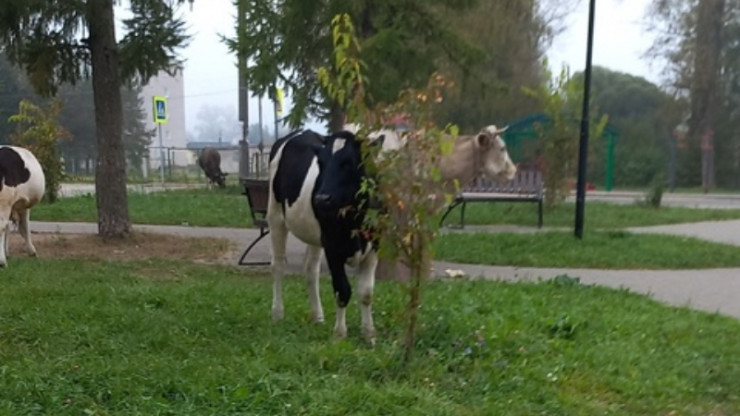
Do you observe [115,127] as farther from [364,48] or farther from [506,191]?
[506,191]

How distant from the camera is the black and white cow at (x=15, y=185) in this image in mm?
9008

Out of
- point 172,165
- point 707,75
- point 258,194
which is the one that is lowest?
point 172,165

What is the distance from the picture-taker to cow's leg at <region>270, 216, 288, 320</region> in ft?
20.8

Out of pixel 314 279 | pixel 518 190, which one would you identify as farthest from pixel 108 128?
pixel 518 190

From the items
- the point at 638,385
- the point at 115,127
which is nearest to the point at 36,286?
the point at 115,127

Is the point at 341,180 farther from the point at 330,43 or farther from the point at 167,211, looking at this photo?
the point at 167,211

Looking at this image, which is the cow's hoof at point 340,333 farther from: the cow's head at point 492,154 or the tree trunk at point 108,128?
the tree trunk at point 108,128

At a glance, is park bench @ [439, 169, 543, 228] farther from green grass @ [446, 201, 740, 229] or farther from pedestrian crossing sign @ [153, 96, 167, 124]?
pedestrian crossing sign @ [153, 96, 167, 124]

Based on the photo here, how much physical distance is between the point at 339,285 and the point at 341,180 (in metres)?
0.79

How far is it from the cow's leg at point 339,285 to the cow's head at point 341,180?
0.35 meters

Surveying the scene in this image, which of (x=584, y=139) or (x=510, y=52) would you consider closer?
(x=584, y=139)

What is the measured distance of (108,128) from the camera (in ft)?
37.6

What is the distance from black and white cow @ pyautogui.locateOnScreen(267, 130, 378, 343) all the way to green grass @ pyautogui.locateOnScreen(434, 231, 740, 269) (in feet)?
14.9

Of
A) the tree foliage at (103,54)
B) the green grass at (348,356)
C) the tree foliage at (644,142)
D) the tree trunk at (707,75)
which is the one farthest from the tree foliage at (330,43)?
the tree trunk at (707,75)
